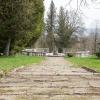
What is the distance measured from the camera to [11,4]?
13609mm

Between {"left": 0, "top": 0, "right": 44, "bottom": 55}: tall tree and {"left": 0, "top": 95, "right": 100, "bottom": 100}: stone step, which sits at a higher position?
{"left": 0, "top": 0, "right": 44, "bottom": 55}: tall tree

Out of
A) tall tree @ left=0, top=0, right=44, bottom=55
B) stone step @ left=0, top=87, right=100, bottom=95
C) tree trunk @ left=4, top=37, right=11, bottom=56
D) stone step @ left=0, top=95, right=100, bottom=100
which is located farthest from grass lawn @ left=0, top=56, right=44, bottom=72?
tree trunk @ left=4, top=37, right=11, bottom=56

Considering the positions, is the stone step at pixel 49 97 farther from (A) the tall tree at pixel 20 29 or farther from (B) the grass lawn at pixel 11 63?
(A) the tall tree at pixel 20 29

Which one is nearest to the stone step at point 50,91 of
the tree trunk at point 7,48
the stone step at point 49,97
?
the stone step at point 49,97

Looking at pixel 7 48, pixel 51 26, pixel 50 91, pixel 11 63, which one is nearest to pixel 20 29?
pixel 7 48

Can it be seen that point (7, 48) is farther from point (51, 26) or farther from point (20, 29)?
point (51, 26)

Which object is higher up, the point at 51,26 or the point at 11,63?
the point at 51,26

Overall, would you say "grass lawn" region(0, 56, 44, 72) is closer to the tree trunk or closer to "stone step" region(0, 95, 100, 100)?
"stone step" region(0, 95, 100, 100)

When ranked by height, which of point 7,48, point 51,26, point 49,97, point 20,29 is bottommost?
point 49,97

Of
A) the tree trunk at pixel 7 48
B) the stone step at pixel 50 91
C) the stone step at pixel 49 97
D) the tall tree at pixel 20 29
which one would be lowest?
the stone step at pixel 49 97

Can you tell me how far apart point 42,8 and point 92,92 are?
1841 inches

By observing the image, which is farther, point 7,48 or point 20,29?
point 7,48

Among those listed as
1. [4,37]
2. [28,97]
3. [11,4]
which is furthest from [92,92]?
[4,37]

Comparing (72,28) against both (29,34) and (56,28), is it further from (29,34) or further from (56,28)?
(29,34)
